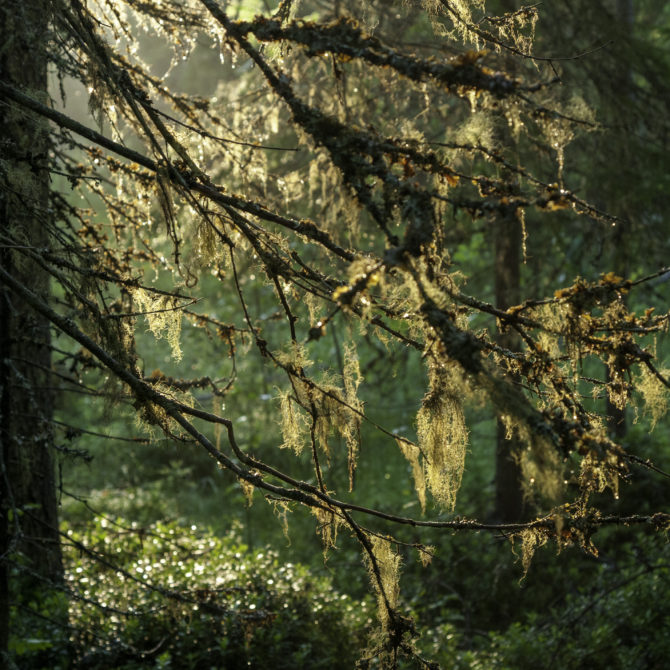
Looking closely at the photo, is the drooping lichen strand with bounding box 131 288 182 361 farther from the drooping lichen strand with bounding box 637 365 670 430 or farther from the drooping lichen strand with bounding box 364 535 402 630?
the drooping lichen strand with bounding box 637 365 670 430

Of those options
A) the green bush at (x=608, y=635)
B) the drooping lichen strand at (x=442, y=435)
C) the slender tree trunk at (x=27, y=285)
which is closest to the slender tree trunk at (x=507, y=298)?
the green bush at (x=608, y=635)

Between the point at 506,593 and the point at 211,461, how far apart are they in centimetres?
636

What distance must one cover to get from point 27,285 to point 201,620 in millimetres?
2853

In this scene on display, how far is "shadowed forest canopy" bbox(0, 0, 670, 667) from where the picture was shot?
7.33 feet

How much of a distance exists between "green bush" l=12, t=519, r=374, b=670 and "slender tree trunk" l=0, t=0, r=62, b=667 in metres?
0.57

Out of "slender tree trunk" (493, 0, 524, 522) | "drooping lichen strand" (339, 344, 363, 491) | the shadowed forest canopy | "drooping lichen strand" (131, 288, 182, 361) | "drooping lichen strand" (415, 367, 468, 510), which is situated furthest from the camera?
"slender tree trunk" (493, 0, 524, 522)

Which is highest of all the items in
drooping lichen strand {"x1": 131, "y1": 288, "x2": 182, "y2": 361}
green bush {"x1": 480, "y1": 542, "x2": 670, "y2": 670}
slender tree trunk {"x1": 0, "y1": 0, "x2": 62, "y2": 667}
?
slender tree trunk {"x1": 0, "y1": 0, "x2": 62, "y2": 667}

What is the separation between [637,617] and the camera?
6.16m

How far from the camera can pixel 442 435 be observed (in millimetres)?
2656

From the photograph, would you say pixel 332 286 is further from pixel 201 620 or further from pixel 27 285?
pixel 201 620

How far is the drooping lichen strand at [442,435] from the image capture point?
8.50 feet

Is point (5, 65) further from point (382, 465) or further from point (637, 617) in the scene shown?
point (382, 465)

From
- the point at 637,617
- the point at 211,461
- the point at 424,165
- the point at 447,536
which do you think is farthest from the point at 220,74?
the point at 424,165

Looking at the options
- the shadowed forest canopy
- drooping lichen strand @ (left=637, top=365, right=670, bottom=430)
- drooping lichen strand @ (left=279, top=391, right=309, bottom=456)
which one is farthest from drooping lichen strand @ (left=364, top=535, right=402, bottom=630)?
drooping lichen strand @ (left=637, top=365, right=670, bottom=430)
